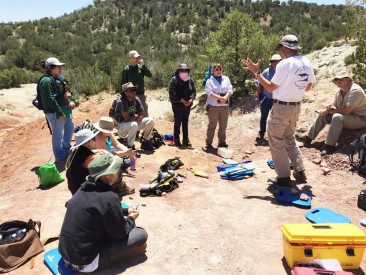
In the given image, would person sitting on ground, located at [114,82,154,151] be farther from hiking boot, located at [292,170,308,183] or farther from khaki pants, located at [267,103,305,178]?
hiking boot, located at [292,170,308,183]

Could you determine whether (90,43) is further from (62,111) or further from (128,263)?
(128,263)

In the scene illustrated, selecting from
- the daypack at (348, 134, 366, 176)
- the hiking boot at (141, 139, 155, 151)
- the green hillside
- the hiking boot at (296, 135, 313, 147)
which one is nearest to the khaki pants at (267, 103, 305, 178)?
the daypack at (348, 134, 366, 176)

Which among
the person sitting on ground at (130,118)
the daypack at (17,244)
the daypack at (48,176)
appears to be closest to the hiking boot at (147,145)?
the person sitting on ground at (130,118)

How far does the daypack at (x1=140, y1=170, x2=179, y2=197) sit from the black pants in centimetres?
168

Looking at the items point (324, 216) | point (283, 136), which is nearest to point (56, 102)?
point (283, 136)

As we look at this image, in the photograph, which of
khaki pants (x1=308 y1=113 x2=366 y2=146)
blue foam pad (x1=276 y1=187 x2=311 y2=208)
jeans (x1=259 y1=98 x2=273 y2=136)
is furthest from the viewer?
jeans (x1=259 y1=98 x2=273 y2=136)

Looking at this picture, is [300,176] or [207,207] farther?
[300,176]

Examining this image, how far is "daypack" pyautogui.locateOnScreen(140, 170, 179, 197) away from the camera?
5453mm

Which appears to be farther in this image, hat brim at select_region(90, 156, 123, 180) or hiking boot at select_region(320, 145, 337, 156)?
hiking boot at select_region(320, 145, 337, 156)

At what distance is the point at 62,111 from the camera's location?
6648mm

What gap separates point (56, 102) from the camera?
21.2ft

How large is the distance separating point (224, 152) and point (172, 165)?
62.2 inches

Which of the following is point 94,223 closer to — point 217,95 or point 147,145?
point 147,145

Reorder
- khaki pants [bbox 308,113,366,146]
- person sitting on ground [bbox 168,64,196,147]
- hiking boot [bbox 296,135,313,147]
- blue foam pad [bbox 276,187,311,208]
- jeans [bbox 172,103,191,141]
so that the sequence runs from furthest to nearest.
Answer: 1. jeans [bbox 172,103,191,141]
2. person sitting on ground [bbox 168,64,196,147]
3. hiking boot [bbox 296,135,313,147]
4. khaki pants [bbox 308,113,366,146]
5. blue foam pad [bbox 276,187,311,208]
